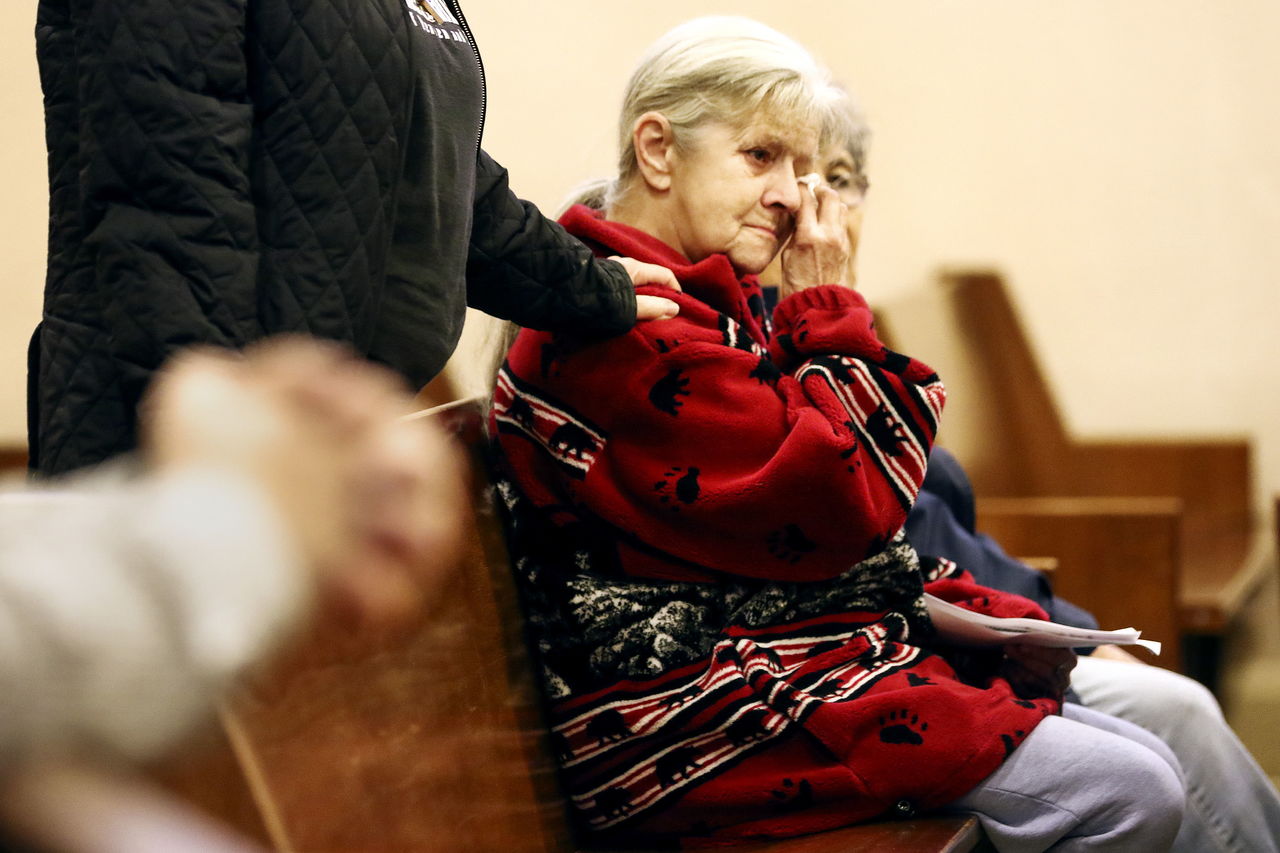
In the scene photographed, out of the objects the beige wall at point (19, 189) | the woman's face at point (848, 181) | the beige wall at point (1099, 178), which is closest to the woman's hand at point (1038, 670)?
the woman's face at point (848, 181)

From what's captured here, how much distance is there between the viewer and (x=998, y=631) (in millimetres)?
1500

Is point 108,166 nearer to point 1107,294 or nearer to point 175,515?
point 175,515

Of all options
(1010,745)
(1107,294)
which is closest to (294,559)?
(1010,745)

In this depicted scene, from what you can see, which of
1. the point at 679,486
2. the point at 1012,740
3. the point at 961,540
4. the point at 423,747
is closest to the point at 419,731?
the point at 423,747

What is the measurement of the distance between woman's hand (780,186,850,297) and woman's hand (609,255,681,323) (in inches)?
6.3

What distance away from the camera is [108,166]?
90cm

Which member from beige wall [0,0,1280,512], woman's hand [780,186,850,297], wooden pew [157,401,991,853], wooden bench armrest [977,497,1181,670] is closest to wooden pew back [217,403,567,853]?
wooden pew [157,401,991,853]

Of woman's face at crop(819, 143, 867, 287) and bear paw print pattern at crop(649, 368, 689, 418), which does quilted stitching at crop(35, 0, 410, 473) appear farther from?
woman's face at crop(819, 143, 867, 287)

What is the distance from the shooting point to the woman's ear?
5.09 feet

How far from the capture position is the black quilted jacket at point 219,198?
2.93ft

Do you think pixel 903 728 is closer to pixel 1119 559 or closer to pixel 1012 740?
pixel 1012 740

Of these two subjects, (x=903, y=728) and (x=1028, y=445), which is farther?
(x=1028, y=445)

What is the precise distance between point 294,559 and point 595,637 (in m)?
0.86

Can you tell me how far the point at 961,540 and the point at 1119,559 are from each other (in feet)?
3.31
